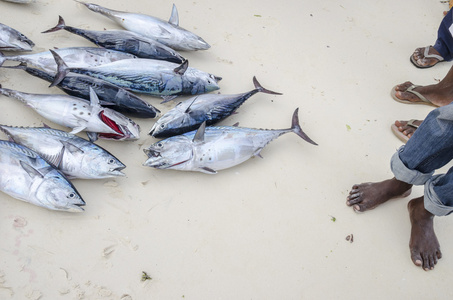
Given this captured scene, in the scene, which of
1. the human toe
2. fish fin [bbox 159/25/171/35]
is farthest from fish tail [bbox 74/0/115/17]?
the human toe

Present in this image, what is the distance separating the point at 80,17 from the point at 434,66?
268 cm

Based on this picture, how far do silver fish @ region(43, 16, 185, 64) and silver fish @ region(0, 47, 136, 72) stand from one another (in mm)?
65

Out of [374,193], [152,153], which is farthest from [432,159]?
[152,153]

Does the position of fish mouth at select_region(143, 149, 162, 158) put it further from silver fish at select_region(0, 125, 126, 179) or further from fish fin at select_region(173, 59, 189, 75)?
fish fin at select_region(173, 59, 189, 75)

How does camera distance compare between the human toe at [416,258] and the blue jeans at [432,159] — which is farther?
the human toe at [416,258]

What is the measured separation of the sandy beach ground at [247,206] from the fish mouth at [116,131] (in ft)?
0.26

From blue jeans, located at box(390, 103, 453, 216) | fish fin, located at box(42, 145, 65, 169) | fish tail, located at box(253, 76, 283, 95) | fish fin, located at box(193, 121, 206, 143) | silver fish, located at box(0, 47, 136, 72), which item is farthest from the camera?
fish tail, located at box(253, 76, 283, 95)

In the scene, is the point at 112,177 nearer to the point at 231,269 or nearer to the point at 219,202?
the point at 219,202

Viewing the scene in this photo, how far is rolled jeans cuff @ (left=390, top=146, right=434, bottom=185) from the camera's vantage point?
73.9 inches

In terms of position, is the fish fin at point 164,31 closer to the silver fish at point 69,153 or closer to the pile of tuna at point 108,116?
the pile of tuna at point 108,116

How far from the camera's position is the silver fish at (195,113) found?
2029 mm

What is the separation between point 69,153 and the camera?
183cm

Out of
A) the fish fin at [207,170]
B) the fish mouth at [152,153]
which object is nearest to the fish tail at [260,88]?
the fish fin at [207,170]

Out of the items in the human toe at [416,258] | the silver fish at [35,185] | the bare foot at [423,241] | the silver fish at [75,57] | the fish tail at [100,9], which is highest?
the fish tail at [100,9]
